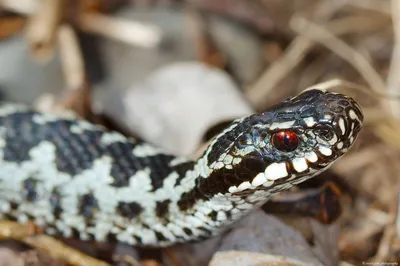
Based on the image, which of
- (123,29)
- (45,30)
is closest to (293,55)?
(123,29)

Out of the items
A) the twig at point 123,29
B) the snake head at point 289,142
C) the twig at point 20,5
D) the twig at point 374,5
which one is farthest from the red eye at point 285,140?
the twig at point 20,5

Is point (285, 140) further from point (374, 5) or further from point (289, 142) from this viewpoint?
point (374, 5)

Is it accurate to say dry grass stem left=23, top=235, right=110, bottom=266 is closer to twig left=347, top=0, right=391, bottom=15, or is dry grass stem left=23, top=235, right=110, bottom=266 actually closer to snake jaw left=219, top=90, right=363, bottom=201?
snake jaw left=219, top=90, right=363, bottom=201

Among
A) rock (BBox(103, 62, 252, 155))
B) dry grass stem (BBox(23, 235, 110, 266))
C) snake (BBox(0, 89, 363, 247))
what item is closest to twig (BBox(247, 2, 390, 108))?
rock (BBox(103, 62, 252, 155))

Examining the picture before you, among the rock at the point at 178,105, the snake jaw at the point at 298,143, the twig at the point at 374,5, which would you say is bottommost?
the snake jaw at the point at 298,143

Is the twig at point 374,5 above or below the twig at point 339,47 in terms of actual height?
above

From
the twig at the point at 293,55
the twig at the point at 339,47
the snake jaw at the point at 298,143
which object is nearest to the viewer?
the snake jaw at the point at 298,143

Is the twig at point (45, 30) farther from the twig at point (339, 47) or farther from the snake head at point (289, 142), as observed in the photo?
the snake head at point (289, 142)

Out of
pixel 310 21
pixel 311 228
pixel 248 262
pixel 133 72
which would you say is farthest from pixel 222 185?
pixel 310 21
